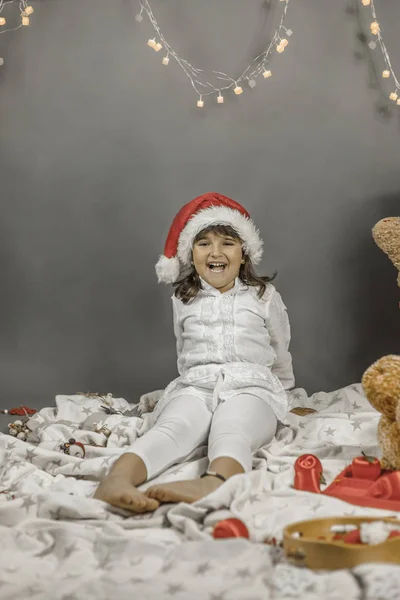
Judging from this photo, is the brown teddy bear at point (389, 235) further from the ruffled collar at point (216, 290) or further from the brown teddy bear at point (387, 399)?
the brown teddy bear at point (387, 399)

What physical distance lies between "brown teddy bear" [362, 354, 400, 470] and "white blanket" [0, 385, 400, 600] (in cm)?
19

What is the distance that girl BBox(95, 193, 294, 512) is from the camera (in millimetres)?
2107

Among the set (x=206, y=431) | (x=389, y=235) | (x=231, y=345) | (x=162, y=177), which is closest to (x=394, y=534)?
(x=206, y=431)

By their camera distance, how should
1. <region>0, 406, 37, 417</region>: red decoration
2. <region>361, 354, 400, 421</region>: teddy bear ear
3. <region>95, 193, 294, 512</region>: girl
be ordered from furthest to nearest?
<region>0, 406, 37, 417</region>: red decoration < <region>95, 193, 294, 512</region>: girl < <region>361, 354, 400, 421</region>: teddy bear ear

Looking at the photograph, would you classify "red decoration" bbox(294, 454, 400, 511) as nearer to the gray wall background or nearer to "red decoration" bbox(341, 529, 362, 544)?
"red decoration" bbox(341, 529, 362, 544)

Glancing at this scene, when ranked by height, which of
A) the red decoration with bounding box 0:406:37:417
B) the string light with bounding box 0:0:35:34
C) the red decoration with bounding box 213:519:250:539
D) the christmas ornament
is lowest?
the red decoration with bounding box 213:519:250:539

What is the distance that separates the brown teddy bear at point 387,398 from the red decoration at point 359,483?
1.5 inches

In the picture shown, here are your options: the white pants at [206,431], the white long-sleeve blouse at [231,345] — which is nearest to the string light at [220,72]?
the white long-sleeve blouse at [231,345]

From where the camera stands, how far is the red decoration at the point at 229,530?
1.52 meters

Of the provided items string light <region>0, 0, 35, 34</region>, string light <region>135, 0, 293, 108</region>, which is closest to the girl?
string light <region>135, 0, 293, 108</region>

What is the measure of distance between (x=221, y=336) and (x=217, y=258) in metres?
0.24

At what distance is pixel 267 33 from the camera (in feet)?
9.59

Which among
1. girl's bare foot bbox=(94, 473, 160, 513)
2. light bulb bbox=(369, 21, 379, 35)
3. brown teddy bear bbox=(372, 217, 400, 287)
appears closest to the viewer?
girl's bare foot bbox=(94, 473, 160, 513)

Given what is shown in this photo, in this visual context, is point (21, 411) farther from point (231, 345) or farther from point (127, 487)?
point (127, 487)
